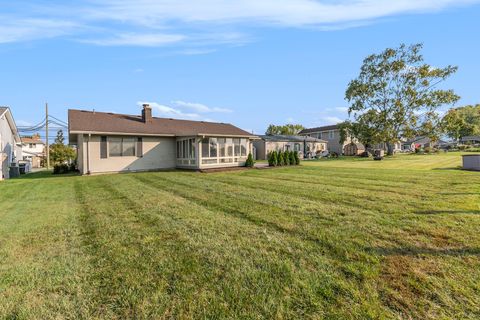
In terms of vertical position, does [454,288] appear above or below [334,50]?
below

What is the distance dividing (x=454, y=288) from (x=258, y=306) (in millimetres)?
2004

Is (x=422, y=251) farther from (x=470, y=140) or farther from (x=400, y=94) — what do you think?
(x=470, y=140)

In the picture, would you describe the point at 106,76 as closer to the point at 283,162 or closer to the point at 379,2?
the point at 283,162

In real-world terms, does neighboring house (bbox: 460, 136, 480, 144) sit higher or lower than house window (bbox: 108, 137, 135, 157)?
higher

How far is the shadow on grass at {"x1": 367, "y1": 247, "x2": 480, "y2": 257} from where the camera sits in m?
3.35

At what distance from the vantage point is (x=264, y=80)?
23.0 meters

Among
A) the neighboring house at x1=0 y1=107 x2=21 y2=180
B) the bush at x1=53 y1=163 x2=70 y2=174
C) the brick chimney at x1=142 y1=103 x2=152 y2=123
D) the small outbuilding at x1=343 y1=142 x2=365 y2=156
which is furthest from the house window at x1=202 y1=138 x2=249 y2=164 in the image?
the small outbuilding at x1=343 y1=142 x2=365 y2=156

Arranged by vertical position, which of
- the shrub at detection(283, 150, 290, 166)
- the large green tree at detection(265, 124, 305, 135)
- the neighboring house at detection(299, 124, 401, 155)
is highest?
the large green tree at detection(265, 124, 305, 135)

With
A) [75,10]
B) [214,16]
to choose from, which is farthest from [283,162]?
[75,10]

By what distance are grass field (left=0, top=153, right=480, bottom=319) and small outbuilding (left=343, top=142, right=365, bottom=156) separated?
37.5 m

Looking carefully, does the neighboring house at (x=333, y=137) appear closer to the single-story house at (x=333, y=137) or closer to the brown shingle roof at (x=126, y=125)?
the single-story house at (x=333, y=137)

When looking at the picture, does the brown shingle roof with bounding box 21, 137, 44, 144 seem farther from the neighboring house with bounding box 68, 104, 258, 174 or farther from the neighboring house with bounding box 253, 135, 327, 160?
the neighboring house with bounding box 253, 135, 327, 160

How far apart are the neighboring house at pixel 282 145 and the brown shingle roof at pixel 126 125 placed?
1041 cm

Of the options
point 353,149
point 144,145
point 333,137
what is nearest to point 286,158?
point 144,145
